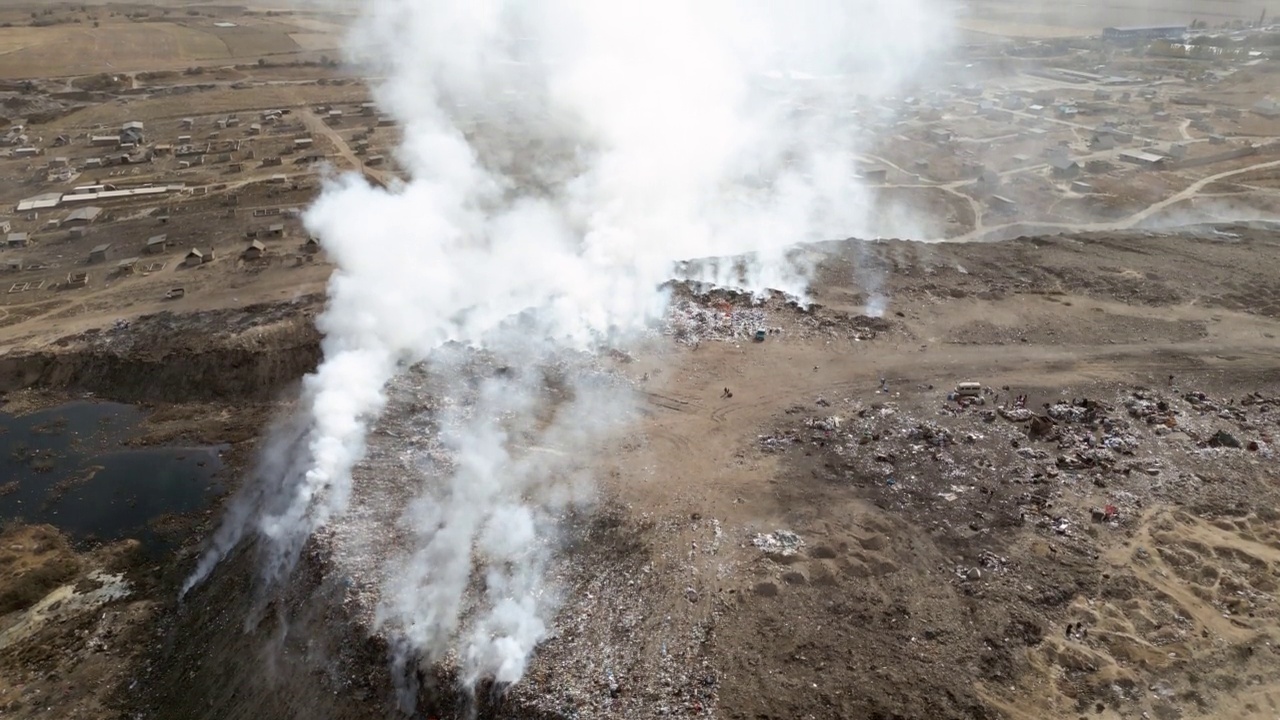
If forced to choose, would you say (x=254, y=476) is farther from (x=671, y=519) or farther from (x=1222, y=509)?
(x=1222, y=509)

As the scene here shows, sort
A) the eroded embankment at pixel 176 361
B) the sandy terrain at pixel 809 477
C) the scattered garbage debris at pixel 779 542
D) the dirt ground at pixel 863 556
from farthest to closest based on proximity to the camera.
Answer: the eroded embankment at pixel 176 361, the scattered garbage debris at pixel 779 542, the sandy terrain at pixel 809 477, the dirt ground at pixel 863 556

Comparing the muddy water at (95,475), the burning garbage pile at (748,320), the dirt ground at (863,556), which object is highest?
the burning garbage pile at (748,320)

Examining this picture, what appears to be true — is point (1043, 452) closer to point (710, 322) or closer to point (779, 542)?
point (779, 542)

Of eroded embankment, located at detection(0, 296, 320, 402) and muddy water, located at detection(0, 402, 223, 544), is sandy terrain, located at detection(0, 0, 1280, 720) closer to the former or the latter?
eroded embankment, located at detection(0, 296, 320, 402)

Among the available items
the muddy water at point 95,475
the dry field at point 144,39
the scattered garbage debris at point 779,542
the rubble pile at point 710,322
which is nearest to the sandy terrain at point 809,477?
the scattered garbage debris at point 779,542

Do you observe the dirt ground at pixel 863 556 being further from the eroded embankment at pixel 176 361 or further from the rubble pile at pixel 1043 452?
the eroded embankment at pixel 176 361

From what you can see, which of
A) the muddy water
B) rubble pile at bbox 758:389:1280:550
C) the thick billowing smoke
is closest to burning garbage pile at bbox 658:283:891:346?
the thick billowing smoke

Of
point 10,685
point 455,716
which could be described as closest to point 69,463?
point 10,685
